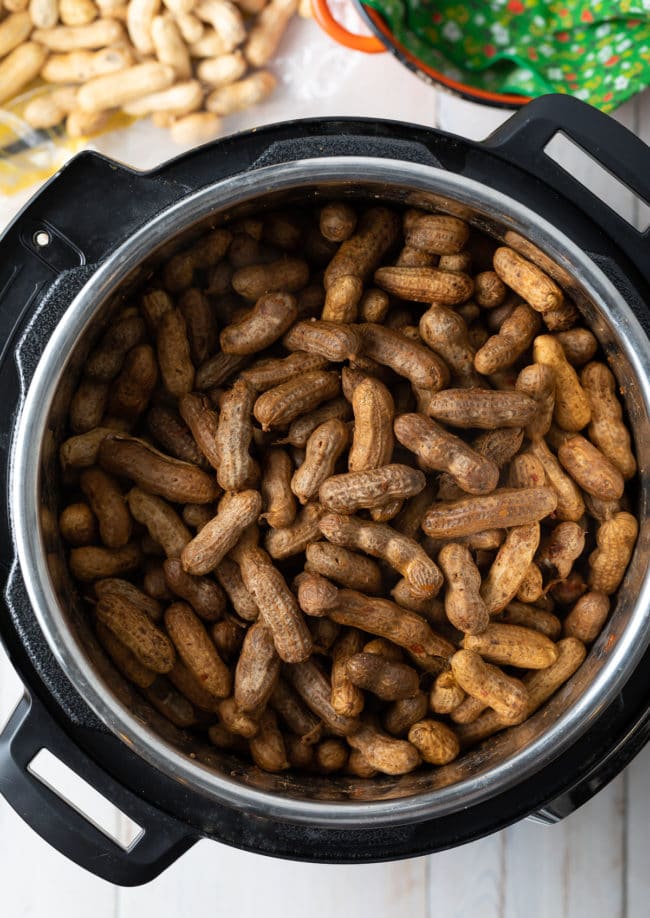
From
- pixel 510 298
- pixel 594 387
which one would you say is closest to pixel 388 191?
pixel 510 298

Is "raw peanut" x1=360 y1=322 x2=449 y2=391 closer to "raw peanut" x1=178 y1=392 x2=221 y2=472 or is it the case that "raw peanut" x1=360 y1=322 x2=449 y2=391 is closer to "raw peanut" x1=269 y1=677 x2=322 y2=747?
"raw peanut" x1=178 y1=392 x2=221 y2=472

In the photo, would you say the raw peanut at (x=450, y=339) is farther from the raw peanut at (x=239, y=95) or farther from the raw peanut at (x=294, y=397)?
the raw peanut at (x=239, y=95)

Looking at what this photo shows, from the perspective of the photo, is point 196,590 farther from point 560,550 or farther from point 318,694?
point 560,550

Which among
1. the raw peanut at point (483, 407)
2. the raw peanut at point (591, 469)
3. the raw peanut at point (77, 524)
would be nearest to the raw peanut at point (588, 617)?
the raw peanut at point (591, 469)

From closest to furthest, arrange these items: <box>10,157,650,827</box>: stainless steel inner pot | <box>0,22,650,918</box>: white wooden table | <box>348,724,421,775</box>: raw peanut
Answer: <box>10,157,650,827</box>: stainless steel inner pot → <box>348,724,421,775</box>: raw peanut → <box>0,22,650,918</box>: white wooden table

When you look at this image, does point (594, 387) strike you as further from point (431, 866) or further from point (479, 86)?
point (431, 866)

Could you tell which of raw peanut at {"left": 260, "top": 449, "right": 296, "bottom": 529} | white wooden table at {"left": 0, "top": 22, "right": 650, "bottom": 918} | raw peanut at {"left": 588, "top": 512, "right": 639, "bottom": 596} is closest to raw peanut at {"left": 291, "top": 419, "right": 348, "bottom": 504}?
raw peanut at {"left": 260, "top": 449, "right": 296, "bottom": 529}

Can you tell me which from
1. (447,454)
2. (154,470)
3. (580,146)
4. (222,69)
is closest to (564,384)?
(447,454)

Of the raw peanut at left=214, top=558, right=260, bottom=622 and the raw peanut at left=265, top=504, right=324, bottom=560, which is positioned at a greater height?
the raw peanut at left=265, top=504, right=324, bottom=560
